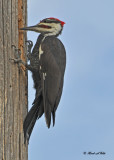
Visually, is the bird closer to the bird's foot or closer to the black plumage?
the black plumage

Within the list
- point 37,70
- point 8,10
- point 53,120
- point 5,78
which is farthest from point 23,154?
point 8,10

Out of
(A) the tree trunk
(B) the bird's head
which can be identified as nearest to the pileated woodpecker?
(B) the bird's head

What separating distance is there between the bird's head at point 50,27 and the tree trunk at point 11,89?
1.63 ft

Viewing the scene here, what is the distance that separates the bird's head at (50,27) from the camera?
148 inches

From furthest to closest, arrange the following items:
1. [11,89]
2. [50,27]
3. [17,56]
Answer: [50,27], [17,56], [11,89]

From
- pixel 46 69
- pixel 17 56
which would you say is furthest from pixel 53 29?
pixel 17 56

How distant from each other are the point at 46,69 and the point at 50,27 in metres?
0.57

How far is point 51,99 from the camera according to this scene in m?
3.22

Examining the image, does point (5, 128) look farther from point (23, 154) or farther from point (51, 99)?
point (51, 99)

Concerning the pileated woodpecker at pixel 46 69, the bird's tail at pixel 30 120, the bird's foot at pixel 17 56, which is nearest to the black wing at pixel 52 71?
the pileated woodpecker at pixel 46 69

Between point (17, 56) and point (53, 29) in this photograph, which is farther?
point (53, 29)

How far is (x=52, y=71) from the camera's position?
11.4 ft

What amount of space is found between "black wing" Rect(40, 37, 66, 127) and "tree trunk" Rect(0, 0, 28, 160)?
7.9 inches

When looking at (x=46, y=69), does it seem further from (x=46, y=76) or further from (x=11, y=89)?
(x=11, y=89)
